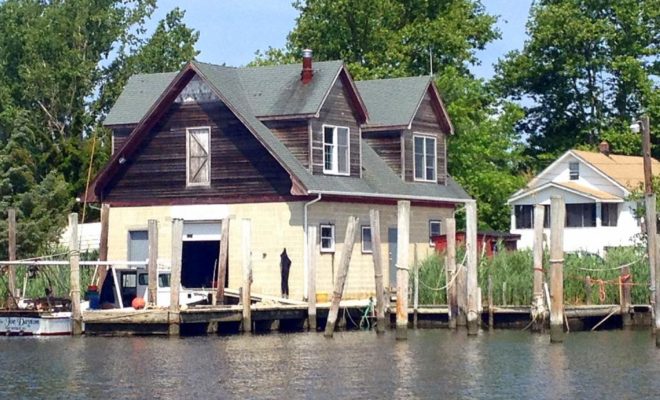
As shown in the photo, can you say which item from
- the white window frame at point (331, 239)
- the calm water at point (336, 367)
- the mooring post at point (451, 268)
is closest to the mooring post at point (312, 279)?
the calm water at point (336, 367)

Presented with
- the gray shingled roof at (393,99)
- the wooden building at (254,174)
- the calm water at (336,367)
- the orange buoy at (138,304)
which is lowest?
the calm water at (336,367)

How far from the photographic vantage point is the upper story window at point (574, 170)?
8869 centimetres

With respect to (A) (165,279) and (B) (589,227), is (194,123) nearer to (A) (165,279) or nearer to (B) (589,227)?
(A) (165,279)

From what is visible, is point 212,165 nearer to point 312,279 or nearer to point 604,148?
point 312,279

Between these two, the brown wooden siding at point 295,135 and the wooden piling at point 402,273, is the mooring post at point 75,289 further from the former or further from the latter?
the brown wooden siding at point 295,135

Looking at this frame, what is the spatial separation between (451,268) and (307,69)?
11.1 meters

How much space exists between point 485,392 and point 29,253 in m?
35.3

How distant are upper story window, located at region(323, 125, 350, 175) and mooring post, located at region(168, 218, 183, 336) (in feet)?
32.6

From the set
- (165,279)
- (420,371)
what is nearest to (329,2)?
(165,279)

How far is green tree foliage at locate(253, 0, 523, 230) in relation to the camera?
253 feet

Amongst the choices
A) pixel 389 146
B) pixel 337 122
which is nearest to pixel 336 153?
pixel 337 122

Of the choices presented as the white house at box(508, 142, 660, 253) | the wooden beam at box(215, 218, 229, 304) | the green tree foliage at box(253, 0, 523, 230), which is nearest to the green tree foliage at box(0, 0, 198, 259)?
the green tree foliage at box(253, 0, 523, 230)

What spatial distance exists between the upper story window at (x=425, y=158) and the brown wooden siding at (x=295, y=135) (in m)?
7.12

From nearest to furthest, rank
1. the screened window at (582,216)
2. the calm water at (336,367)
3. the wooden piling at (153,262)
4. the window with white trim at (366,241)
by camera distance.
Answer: the calm water at (336,367), the wooden piling at (153,262), the window with white trim at (366,241), the screened window at (582,216)
